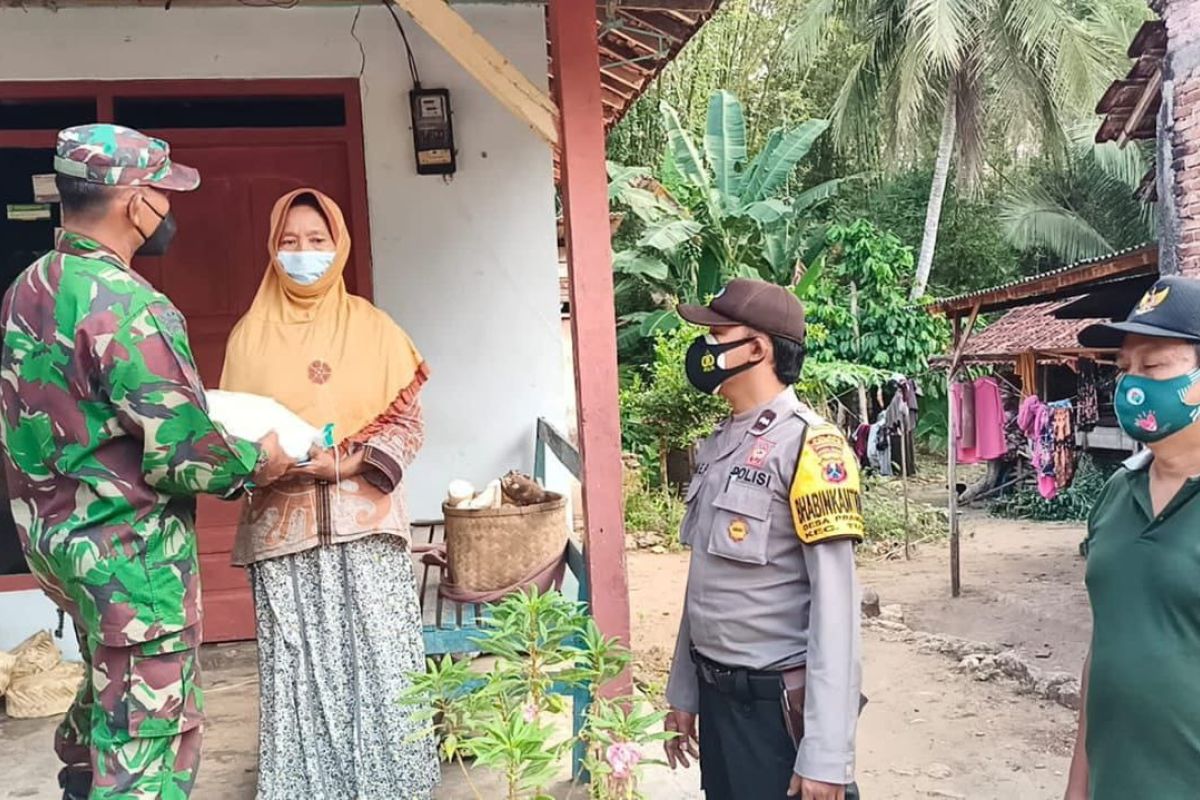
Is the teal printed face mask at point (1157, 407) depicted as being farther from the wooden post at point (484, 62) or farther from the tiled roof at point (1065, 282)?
the tiled roof at point (1065, 282)

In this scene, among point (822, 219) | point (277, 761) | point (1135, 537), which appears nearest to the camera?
point (1135, 537)

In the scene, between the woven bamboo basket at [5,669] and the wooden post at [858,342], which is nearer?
the woven bamboo basket at [5,669]

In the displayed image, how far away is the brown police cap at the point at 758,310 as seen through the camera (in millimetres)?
2299

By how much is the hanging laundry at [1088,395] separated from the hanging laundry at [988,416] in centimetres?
121

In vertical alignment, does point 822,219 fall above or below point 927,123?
below

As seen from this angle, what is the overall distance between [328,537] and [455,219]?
103 inches

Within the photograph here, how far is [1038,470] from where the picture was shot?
11.0 metres

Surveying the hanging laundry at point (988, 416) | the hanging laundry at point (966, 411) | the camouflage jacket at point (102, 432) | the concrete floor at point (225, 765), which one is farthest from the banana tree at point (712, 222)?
the camouflage jacket at point (102, 432)

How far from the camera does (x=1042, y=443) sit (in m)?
10.9

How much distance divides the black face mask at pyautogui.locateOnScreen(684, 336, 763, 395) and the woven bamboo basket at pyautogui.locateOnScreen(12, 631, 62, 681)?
3464mm

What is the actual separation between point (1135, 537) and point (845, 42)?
67.9 feet

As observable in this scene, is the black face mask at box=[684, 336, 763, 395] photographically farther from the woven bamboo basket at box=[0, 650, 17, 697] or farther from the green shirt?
the woven bamboo basket at box=[0, 650, 17, 697]

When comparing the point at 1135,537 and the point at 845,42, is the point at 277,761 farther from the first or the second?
the point at 845,42

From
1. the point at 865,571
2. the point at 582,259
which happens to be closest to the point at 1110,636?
the point at 582,259
